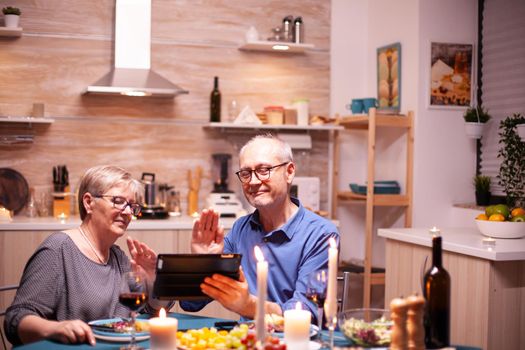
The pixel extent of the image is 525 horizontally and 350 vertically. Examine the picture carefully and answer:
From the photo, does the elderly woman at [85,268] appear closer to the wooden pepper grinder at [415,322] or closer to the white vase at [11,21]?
the wooden pepper grinder at [415,322]

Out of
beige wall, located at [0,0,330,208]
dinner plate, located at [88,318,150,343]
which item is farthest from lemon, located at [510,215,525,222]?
dinner plate, located at [88,318,150,343]

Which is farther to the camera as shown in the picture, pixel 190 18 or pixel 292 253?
pixel 190 18

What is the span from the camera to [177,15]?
5.15 metres

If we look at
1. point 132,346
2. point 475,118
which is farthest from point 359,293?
point 132,346

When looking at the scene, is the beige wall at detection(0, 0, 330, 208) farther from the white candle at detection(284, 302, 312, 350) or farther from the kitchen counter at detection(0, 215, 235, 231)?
the white candle at detection(284, 302, 312, 350)

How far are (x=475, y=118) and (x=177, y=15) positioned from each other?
87.0 inches

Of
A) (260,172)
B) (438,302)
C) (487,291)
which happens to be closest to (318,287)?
(438,302)

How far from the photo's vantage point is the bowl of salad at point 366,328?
1927 millimetres

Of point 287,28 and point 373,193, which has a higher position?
point 287,28

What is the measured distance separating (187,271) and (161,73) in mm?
3177

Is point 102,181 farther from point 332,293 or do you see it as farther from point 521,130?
point 521,130

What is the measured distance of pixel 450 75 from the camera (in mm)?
5012

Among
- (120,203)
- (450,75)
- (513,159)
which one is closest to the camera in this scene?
(120,203)

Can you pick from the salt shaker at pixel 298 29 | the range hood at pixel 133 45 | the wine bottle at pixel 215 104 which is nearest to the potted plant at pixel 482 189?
the salt shaker at pixel 298 29
